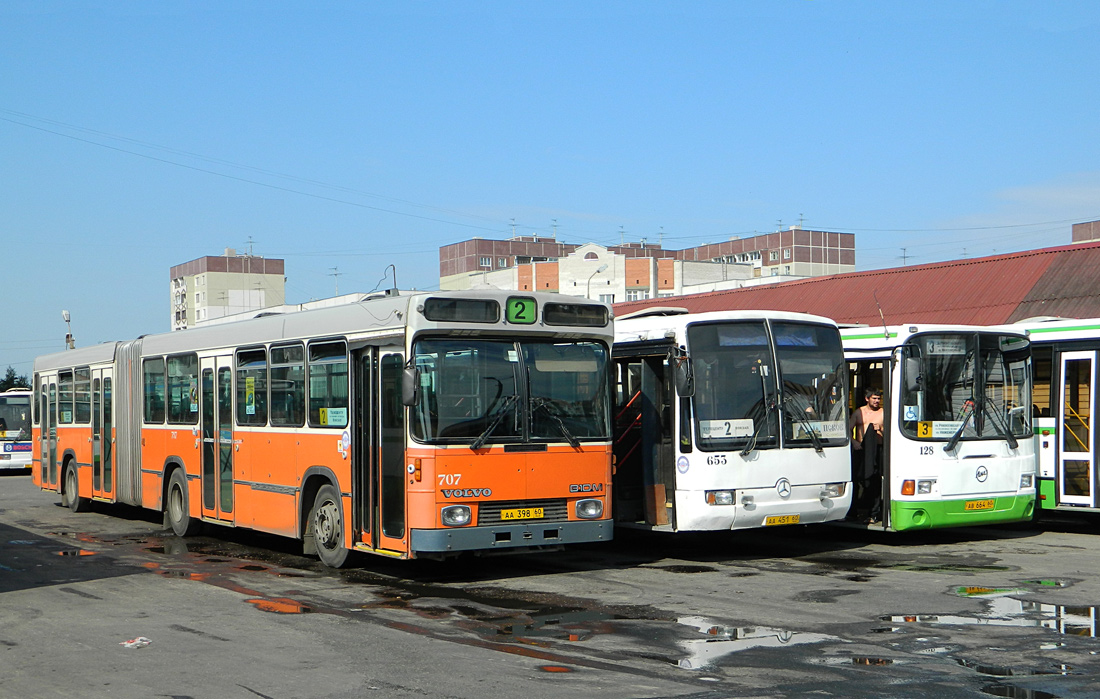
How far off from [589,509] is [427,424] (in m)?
2.04

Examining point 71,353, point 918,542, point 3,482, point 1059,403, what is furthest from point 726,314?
point 3,482

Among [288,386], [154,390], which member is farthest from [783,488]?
[154,390]

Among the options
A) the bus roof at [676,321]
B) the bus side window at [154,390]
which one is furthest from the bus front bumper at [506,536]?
the bus side window at [154,390]

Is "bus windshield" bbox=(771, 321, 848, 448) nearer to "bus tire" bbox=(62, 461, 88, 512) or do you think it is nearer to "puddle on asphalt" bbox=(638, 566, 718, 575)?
"puddle on asphalt" bbox=(638, 566, 718, 575)

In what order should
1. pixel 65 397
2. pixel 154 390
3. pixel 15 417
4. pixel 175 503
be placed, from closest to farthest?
pixel 175 503
pixel 154 390
pixel 65 397
pixel 15 417

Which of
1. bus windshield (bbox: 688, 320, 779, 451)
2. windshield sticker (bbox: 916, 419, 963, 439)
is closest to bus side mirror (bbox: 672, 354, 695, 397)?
bus windshield (bbox: 688, 320, 779, 451)

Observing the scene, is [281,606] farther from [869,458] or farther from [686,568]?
[869,458]

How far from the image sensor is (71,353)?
22219mm

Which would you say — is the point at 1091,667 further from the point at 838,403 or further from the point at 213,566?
the point at 213,566

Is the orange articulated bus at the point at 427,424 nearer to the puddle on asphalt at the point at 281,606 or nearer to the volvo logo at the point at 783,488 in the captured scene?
the puddle on asphalt at the point at 281,606

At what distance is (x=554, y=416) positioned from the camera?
12195 millimetres

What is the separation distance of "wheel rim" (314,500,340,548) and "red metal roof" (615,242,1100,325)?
17.1m

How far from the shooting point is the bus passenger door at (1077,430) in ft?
51.0

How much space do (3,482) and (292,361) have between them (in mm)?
22604
